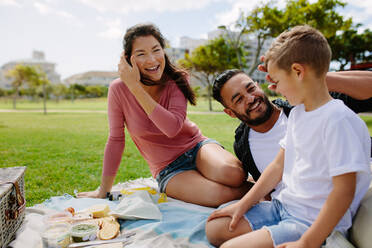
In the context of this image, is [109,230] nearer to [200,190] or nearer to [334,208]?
[200,190]

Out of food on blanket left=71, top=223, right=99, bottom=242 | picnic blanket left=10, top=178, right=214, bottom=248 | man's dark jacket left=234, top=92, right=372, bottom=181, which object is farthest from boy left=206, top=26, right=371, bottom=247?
food on blanket left=71, top=223, right=99, bottom=242

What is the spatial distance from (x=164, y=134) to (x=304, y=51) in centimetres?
164

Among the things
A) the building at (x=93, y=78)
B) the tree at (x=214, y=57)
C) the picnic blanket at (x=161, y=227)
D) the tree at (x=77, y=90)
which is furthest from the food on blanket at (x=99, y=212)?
the building at (x=93, y=78)

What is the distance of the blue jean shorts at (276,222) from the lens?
1466mm

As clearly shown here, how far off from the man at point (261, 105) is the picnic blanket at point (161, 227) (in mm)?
676

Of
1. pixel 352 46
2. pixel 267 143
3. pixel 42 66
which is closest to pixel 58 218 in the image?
pixel 267 143

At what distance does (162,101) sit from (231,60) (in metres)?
20.4

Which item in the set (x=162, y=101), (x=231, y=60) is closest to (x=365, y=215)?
(x=162, y=101)

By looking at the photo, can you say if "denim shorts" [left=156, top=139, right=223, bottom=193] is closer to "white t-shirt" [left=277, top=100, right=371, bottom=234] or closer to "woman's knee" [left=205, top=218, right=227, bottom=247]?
"woman's knee" [left=205, top=218, right=227, bottom=247]

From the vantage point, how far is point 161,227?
207 centimetres

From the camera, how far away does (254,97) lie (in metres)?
2.13

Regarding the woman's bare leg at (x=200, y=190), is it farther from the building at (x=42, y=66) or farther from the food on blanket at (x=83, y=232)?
the building at (x=42, y=66)

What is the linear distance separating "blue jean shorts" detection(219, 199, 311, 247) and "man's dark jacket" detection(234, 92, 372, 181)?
56cm

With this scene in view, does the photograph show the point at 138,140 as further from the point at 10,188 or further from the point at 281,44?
the point at 281,44
